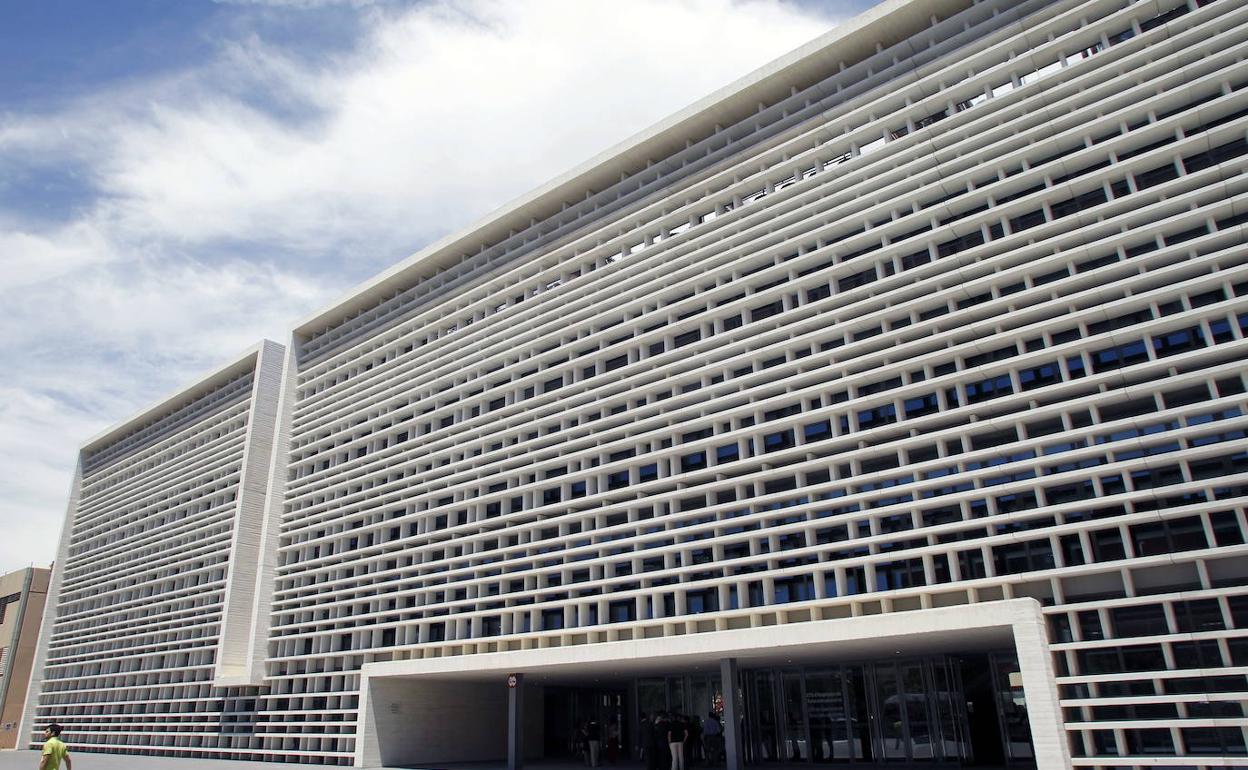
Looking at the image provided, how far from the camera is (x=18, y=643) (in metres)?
57.7

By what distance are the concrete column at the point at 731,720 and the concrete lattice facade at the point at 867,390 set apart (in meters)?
1.14

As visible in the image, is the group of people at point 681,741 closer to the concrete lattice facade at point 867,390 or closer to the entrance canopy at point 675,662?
the entrance canopy at point 675,662

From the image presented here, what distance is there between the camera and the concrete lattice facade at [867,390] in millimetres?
16656

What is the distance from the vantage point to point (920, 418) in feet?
64.4

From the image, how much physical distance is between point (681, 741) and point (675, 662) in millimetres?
2486

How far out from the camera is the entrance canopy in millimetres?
16516

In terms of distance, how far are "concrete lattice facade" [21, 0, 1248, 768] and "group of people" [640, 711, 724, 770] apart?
2.30m

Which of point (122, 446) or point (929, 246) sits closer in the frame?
point (929, 246)

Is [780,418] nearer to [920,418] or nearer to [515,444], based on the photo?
[920,418]

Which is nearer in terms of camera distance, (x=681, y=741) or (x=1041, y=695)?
(x=1041, y=695)

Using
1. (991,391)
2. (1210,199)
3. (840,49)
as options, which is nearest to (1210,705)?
(991,391)

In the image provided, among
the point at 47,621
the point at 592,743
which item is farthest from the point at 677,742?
the point at 47,621

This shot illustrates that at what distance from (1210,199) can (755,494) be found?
11.5m

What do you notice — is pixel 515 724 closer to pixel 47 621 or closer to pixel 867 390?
pixel 867 390
